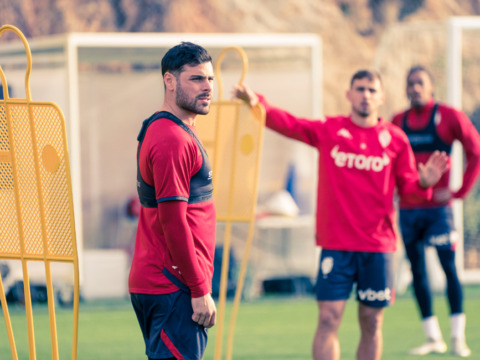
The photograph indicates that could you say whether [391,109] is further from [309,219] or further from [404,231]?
[404,231]

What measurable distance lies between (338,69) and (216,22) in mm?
2463

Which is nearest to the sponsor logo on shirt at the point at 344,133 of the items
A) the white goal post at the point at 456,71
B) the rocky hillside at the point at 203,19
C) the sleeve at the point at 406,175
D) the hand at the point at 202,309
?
the sleeve at the point at 406,175

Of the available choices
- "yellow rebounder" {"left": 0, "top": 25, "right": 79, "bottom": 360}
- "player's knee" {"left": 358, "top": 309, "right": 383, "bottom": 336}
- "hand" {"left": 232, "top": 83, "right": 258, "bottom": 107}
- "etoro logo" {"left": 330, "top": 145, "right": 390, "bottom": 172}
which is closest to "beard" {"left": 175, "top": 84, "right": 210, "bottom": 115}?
"yellow rebounder" {"left": 0, "top": 25, "right": 79, "bottom": 360}

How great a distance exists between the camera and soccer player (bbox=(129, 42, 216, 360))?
120 inches

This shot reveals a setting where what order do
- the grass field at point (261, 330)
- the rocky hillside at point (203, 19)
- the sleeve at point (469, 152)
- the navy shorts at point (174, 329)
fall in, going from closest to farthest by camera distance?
1. the navy shorts at point (174, 329)
2. the sleeve at point (469, 152)
3. the grass field at point (261, 330)
4. the rocky hillside at point (203, 19)

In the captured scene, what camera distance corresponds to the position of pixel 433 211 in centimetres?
618

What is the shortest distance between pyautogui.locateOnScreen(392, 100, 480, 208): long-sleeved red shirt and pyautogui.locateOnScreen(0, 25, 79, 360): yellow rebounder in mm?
3284

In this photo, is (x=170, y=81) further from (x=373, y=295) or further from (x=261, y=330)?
(x=261, y=330)

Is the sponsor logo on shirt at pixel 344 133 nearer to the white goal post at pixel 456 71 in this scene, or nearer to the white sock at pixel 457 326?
the white sock at pixel 457 326

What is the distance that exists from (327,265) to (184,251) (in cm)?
188

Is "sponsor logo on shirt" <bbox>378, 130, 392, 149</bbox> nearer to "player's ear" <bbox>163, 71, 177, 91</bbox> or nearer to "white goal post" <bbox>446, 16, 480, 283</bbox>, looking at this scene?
"player's ear" <bbox>163, 71, 177, 91</bbox>

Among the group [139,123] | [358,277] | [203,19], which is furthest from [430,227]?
[203,19]

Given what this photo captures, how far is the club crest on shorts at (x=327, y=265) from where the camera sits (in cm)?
478

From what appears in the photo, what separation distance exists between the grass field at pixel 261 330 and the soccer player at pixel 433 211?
235 millimetres
